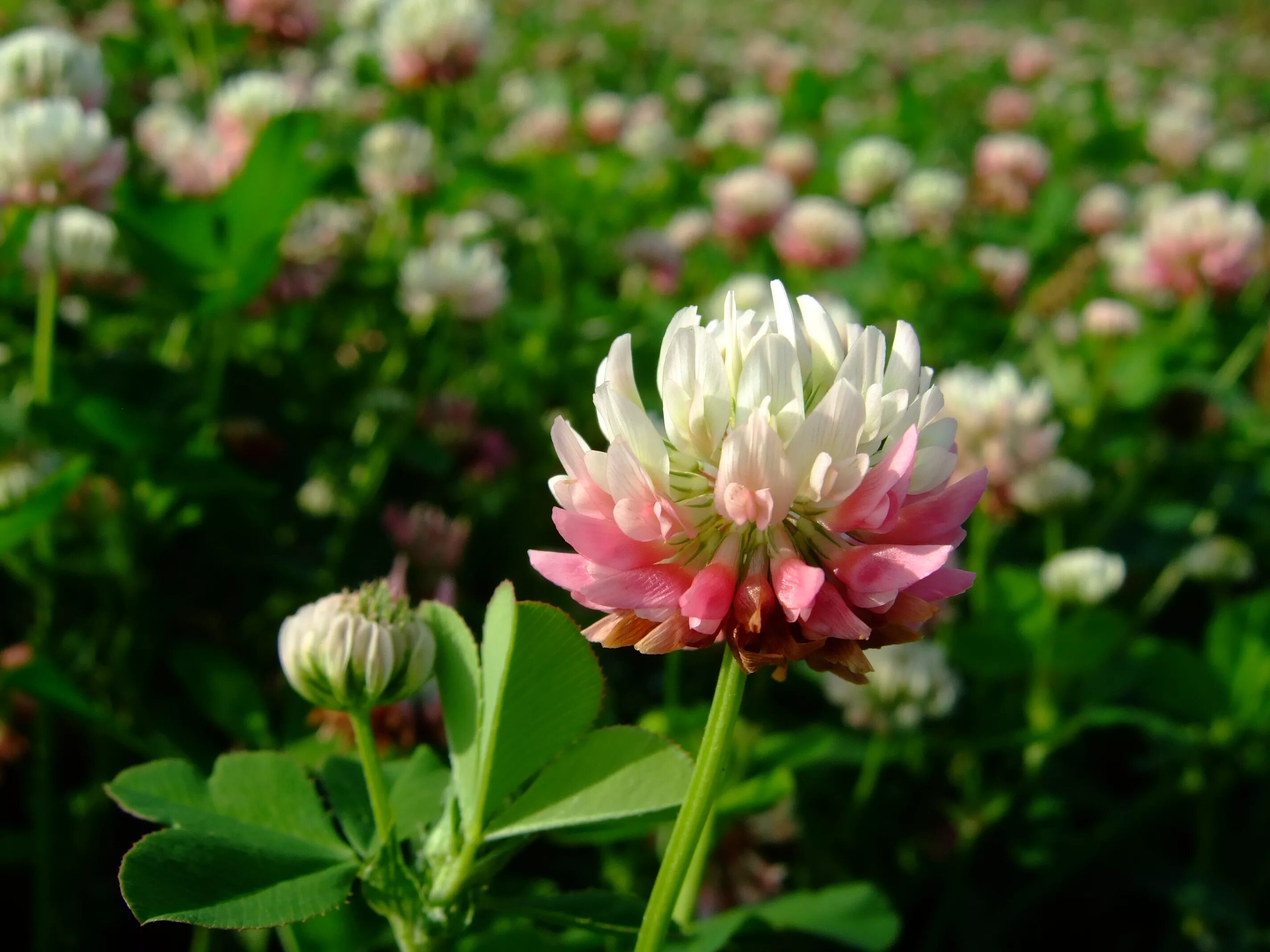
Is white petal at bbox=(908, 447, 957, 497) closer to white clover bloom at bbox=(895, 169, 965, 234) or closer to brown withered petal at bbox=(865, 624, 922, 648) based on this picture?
brown withered petal at bbox=(865, 624, 922, 648)

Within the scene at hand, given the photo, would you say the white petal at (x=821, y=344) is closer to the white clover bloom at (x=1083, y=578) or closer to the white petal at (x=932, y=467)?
the white petal at (x=932, y=467)

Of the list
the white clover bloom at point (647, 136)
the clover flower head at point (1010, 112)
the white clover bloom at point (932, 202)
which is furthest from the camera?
the clover flower head at point (1010, 112)

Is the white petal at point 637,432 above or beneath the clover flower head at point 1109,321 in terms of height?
above

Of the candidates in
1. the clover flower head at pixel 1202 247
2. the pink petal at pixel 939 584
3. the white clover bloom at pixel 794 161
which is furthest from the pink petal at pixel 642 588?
the white clover bloom at pixel 794 161

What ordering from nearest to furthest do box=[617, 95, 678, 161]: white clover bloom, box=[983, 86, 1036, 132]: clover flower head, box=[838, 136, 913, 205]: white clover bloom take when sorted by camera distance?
box=[838, 136, 913, 205]: white clover bloom, box=[617, 95, 678, 161]: white clover bloom, box=[983, 86, 1036, 132]: clover flower head

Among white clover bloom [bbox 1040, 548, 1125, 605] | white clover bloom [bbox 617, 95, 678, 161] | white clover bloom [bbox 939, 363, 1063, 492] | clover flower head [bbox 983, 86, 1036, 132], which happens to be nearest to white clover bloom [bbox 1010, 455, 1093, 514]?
white clover bloom [bbox 939, 363, 1063, 492]

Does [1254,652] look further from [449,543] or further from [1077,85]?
[1077,85]
